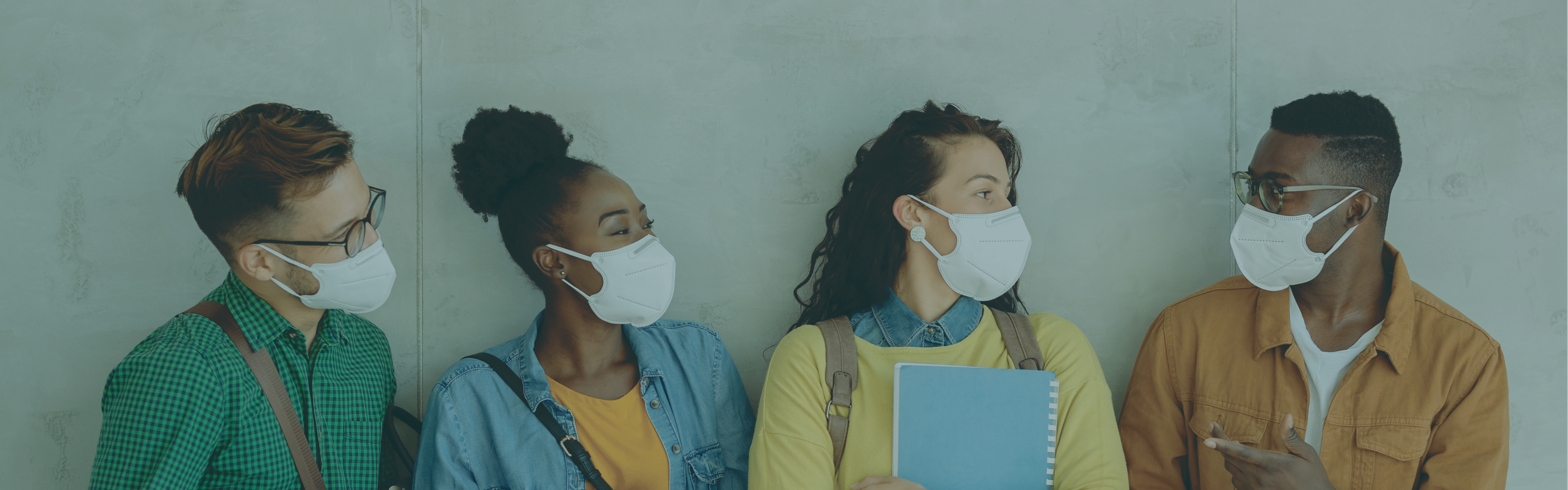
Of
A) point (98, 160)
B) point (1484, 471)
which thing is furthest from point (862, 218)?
point (98, 160)

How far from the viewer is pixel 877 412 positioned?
89.8 inches

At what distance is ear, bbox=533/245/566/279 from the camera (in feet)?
7.82

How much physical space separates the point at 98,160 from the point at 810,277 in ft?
7.78

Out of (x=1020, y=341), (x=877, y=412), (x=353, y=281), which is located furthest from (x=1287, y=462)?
(x=353, y=281)

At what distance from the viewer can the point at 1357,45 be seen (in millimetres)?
2830

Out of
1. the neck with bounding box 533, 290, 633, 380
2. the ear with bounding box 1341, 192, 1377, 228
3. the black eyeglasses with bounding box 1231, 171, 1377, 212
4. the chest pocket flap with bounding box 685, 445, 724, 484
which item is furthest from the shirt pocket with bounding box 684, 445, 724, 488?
the ear with bounding box 1341, 192, 1377, 228

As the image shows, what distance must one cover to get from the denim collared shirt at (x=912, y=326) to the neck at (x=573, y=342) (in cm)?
74

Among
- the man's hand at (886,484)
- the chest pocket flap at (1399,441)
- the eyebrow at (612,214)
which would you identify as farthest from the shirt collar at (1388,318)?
the eyebrow at (612,214)

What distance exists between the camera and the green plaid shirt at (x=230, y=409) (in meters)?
1.99

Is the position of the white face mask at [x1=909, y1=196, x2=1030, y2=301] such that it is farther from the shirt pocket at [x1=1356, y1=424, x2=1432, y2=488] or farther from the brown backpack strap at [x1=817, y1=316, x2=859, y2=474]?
the shirt pocket at [x1=1356, y1=424, x2=1432, y2=488]

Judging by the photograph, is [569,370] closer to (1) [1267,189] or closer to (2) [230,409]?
(2) [230,409]

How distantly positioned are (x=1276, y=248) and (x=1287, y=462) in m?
0.62

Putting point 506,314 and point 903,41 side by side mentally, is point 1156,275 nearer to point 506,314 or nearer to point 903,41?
point 903,41

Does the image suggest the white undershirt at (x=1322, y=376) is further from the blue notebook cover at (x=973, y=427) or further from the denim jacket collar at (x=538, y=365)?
the denim jacket collar at (x=538, y=365)
